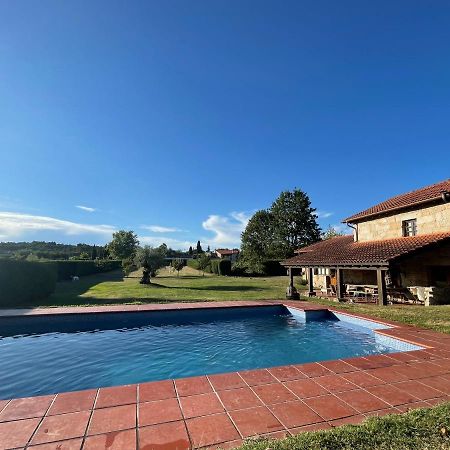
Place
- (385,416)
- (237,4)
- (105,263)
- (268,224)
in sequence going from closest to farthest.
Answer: (385,416) < (237,4) < (105,263) < (268,224)

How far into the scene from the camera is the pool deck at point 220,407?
3.52 m

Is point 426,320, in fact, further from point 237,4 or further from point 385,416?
point 237,4

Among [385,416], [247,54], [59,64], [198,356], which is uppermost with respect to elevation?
[247,54]

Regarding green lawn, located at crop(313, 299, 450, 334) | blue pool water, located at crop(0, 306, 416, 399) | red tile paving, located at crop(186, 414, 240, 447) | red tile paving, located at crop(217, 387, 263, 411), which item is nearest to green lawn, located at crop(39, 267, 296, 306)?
blue pool water, located at crop(0, 306, 416, 399)

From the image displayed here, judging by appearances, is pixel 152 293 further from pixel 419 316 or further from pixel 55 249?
pixel 55 249

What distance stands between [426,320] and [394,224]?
10129 millimetres

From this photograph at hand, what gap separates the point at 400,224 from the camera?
18.5 m

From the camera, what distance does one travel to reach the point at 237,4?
10883mm

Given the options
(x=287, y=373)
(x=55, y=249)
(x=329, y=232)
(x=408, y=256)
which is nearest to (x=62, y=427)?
(x=287, y=373)

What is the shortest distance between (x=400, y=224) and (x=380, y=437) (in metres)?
17.9

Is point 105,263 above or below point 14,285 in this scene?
above

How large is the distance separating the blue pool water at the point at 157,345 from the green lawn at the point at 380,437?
448 cm

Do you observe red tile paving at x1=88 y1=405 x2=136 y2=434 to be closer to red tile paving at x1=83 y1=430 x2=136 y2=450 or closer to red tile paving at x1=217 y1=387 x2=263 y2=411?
red tile paving at x1=83 y1=430 x2=136 y2=450

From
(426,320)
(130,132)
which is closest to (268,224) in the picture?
(130,132)
